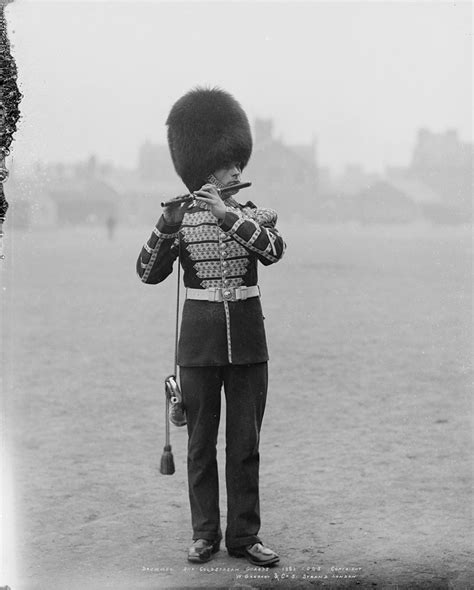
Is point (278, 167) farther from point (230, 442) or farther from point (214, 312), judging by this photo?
point (230, 442)

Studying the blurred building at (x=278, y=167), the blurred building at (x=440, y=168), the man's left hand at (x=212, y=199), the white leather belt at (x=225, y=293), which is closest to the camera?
the man's left hand at (x=212, y=199)

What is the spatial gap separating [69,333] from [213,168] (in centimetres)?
810

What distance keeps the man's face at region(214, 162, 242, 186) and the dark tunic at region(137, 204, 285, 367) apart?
119mm

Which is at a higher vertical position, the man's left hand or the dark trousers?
the man's left hand

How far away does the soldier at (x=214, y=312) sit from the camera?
12.8 ft

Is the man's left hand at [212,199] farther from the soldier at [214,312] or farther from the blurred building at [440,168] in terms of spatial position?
the blurred building at [440,168]

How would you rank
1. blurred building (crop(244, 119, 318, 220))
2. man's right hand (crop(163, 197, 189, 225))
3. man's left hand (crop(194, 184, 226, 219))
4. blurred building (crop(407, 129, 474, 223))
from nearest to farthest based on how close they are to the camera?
1. man's left hand (crop(194, 184, 226, 219))
2. man's right hand (crop(163, 197, 189, 225))
3. blurred building (crop(244, 119, 318, 220))
4. blurred building (crop(407, 129, 474, 223))

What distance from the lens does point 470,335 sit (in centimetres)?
1116

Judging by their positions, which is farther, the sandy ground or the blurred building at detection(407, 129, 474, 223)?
the blurred building at detection(407, 129, 474, 223)

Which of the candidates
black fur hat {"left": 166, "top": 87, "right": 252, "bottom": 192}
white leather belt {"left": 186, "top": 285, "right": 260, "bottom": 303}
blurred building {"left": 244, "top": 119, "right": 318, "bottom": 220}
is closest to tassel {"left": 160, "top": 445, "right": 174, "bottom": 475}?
white leather belt {"left": 186, "top": 285, "right": 260, "bottom": 303}

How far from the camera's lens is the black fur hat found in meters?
3.90

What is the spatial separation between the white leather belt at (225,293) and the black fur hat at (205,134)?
1.40 ft

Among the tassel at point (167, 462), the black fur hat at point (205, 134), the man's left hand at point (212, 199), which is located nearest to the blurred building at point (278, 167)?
the black fur hat at point (205, 134)

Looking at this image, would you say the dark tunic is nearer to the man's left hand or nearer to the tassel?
the man's left hand
